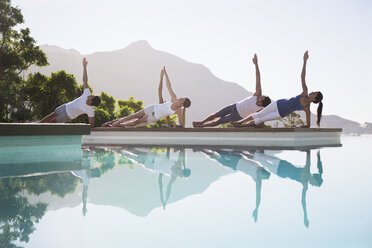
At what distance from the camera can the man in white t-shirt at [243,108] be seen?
12.4 meters

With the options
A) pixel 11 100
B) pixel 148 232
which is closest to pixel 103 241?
pixel 148 232

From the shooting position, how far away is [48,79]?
24.2 metres

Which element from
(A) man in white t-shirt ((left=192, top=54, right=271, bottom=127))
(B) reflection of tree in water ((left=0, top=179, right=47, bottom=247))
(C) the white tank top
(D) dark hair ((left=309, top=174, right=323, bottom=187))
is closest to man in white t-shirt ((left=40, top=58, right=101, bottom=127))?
(C) the white tank top

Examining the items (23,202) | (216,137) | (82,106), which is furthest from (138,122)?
(23,202)

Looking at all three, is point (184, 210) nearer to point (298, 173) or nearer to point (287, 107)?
point (298, 173)

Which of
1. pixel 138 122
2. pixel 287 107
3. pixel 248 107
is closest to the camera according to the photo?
pixel 287 107

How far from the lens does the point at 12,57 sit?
21000 millimetres

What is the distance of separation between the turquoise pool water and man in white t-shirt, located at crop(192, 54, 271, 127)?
25.2ft

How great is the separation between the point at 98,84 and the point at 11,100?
9683 cm

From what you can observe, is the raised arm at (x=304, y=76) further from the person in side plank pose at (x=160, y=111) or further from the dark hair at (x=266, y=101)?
the person in side plank pose at (x=160, y=111)

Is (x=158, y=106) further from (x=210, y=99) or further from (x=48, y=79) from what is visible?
(x=210, y=99)

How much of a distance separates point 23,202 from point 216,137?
930cm

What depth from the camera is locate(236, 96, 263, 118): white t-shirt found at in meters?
12.7

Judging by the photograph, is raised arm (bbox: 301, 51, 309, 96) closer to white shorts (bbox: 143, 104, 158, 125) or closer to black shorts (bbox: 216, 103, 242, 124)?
black shorts (bbox: 216, 103, 242, 124)
